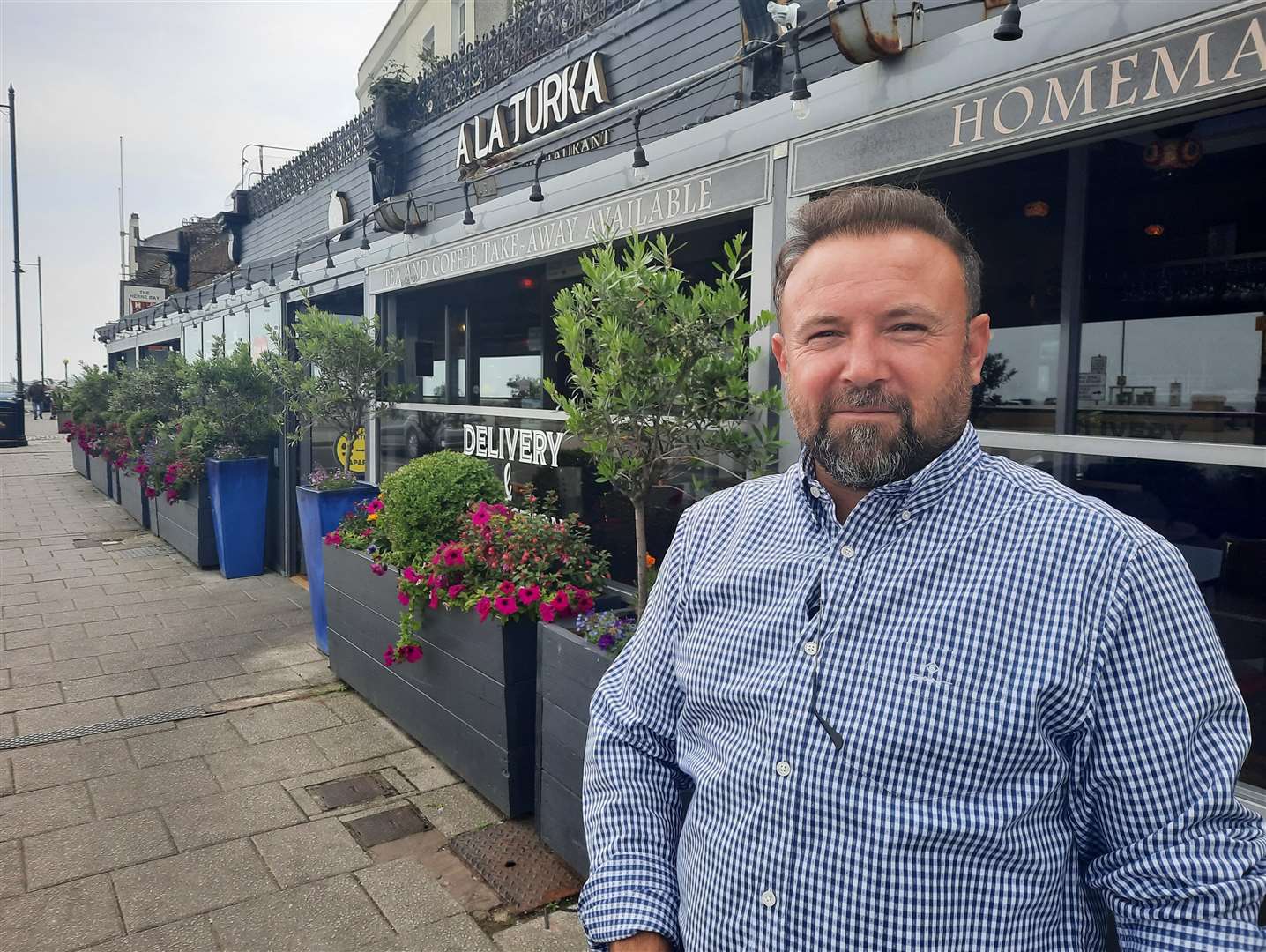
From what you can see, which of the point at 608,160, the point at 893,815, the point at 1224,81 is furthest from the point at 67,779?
the point at 1224,81

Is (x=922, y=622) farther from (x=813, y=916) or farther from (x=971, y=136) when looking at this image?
(x=971, y=136)

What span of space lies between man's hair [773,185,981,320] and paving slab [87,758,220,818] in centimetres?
384

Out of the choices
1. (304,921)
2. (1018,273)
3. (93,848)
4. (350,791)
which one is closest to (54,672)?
(93,848)

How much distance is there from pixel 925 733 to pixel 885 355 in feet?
1.94

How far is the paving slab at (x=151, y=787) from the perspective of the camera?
3969 millimetres

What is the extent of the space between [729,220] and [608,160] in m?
0.94

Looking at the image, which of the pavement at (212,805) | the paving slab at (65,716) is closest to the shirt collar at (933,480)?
the pavement at (212,805)

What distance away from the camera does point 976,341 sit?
1.54m

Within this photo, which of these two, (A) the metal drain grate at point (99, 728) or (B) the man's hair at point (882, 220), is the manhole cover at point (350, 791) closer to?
(A) the metal drain grate at point (99, 728)

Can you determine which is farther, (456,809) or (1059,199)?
(456,809)

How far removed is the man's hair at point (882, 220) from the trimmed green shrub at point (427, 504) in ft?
10.4

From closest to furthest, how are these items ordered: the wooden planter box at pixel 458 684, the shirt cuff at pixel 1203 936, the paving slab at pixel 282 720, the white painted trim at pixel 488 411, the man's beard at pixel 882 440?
the shirt cuff at pixel 1203 936 < the man's beard at pixel 882 440 < the wooden planter box at pixel 458 684 < the paving slab at pixel 282 720 < the white painted trim at pixel 488 411

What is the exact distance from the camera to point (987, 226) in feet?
10.1

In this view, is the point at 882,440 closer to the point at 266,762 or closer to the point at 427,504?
the point at 427,504
